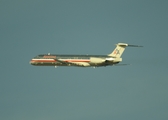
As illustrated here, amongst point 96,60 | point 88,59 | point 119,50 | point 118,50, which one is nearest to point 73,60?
point 88,59

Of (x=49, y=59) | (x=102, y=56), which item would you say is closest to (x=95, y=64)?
(x=102, y=56)

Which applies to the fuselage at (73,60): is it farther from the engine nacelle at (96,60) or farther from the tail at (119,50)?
the tail at (119,50)

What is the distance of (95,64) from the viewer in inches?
6299

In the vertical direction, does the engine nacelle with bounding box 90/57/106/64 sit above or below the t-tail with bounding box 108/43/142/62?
below

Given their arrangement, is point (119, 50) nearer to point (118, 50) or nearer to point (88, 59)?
point (118, 50)

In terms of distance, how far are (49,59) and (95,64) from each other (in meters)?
17.3

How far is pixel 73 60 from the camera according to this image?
163 meters

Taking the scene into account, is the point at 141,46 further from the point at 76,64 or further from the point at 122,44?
the point at 76,64

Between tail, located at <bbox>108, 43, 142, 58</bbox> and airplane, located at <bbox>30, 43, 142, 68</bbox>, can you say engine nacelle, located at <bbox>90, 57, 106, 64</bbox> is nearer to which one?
airplane, located at <bbox>30, 43, 142, 68</bbox>

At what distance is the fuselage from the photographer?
523 ft

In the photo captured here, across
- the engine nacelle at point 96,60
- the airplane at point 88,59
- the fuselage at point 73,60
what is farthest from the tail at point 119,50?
the engine nacelle at point 96,60

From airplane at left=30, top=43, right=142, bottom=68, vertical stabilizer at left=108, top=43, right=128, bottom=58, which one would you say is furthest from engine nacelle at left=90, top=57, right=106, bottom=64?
vertical stabilizer at left=108, top=43, right=128, bottom=58

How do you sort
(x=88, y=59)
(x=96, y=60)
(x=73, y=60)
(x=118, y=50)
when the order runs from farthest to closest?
1. (x=73, y=60)
2. (x=118, y=50)
3. (x=88, y=59)
4. (x=96, y=60)

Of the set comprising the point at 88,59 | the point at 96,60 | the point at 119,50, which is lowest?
the point at 96,60
